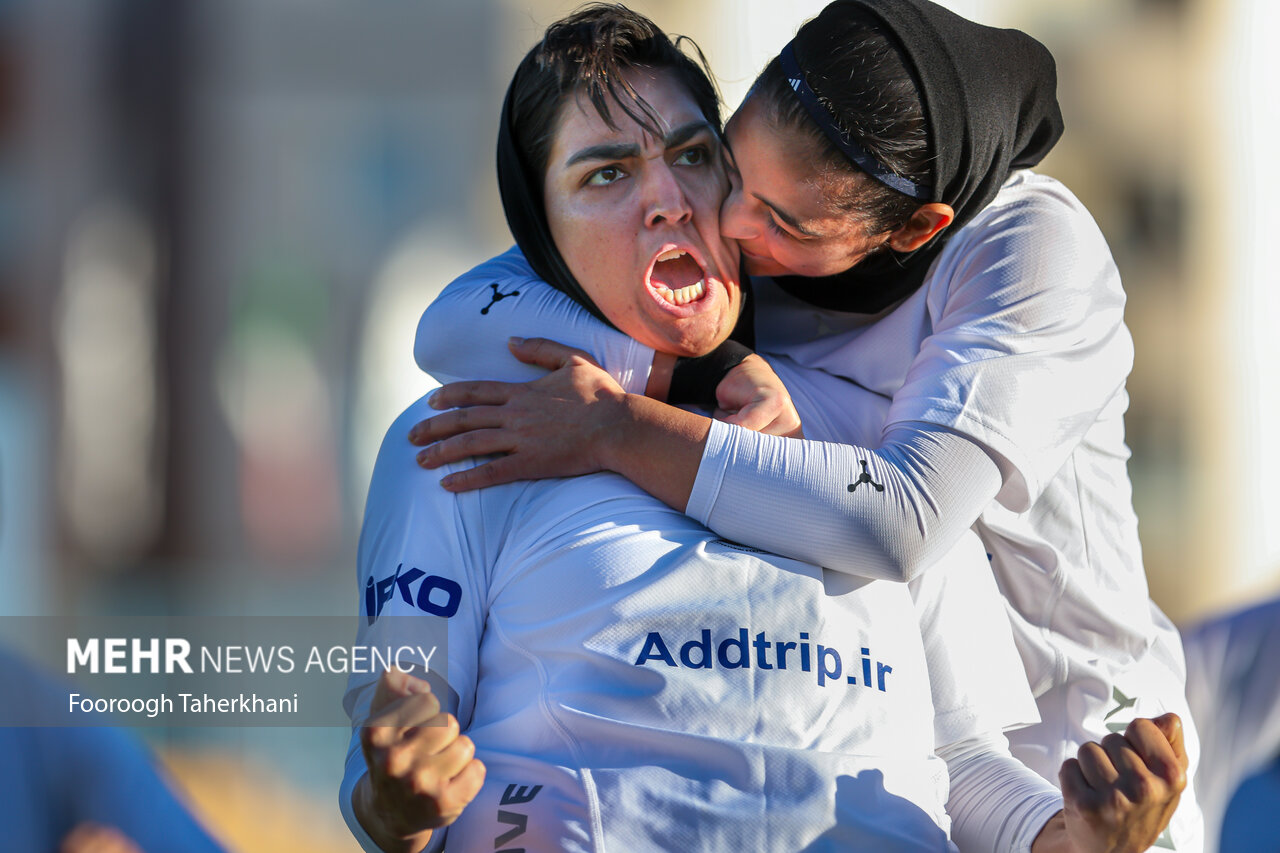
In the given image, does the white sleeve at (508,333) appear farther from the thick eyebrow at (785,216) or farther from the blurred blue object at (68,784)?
the blurred blue object at (68,784)

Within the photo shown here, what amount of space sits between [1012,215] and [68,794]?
167 centimetres

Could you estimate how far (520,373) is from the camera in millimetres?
2121

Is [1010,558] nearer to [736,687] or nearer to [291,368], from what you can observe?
[736,687]

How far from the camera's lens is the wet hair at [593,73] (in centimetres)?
212

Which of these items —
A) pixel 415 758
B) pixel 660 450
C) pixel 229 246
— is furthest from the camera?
pixel 229 246

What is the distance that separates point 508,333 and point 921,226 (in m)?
0.69

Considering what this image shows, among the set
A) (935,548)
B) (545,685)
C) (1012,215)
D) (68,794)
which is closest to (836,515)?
(935,548)

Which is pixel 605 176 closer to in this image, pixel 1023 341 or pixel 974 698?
pixel 1023 341

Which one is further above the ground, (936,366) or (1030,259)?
(1030,259)

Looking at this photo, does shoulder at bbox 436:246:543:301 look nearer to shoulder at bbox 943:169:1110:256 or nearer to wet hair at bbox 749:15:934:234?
wet hair at bbox 749:15:934:234

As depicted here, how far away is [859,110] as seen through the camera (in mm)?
1951

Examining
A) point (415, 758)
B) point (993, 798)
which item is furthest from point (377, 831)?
point (993, 798)

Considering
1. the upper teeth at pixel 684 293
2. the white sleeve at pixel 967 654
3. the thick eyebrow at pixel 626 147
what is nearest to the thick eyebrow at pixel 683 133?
the thick eyebrow at pixel 626 147

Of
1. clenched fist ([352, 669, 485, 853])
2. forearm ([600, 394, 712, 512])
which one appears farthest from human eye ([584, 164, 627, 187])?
clenched fist ([352, 669, 485, 853])
